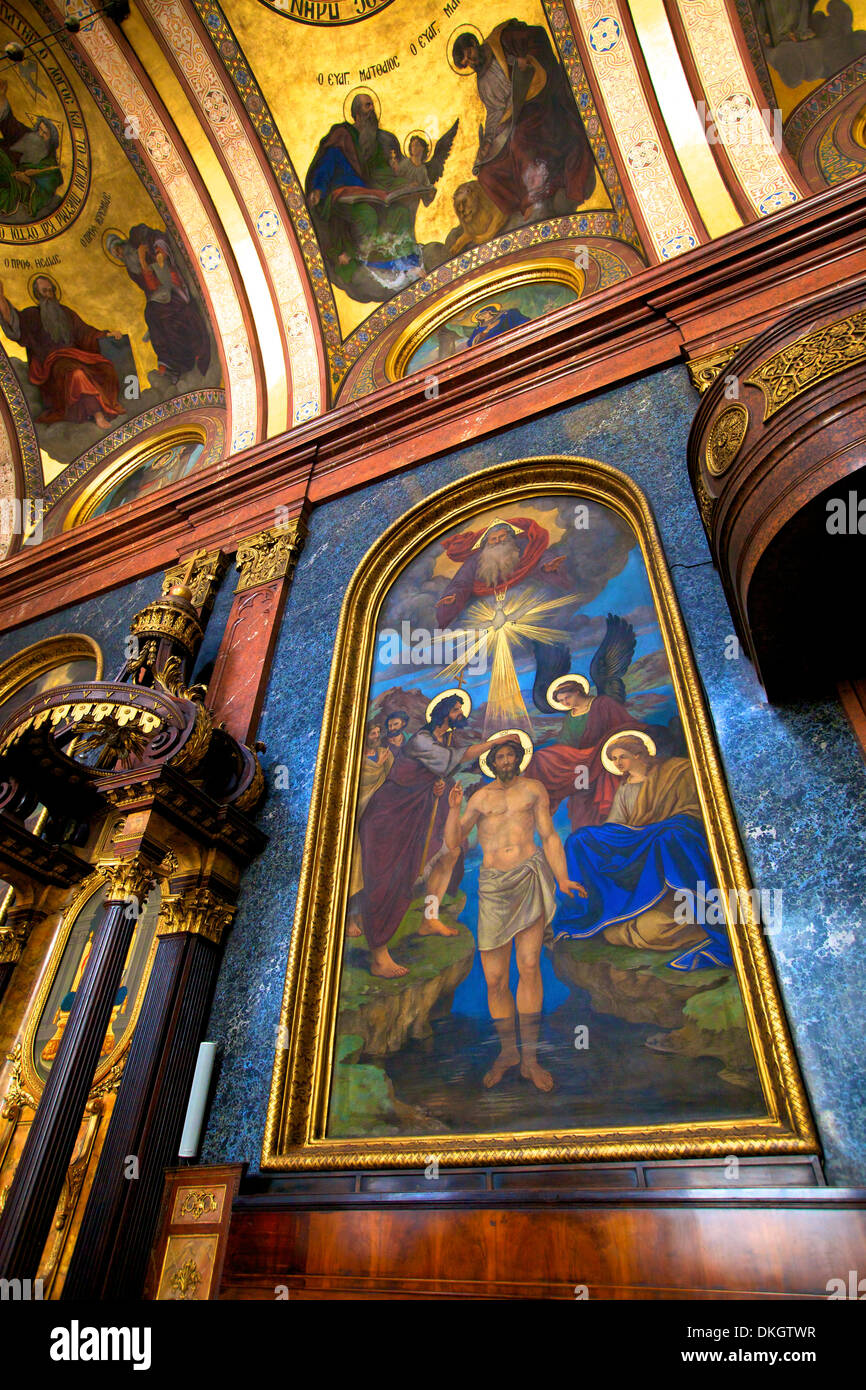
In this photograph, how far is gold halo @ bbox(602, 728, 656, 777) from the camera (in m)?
4.64

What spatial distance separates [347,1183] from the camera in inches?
156

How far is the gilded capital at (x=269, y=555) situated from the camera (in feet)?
22.9

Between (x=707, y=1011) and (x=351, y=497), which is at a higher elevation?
(x=351, y=497)

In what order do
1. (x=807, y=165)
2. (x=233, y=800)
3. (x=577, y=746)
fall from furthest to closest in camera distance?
(x=807, y=165)
(x=233, y=800)
(x=577, y=746)

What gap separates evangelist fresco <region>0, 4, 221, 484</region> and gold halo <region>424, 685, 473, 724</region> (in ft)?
19.6

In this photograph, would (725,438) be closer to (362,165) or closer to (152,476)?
(362,165)

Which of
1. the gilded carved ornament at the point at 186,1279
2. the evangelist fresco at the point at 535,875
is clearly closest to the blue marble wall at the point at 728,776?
the evangelist fresco at the point at 535,875

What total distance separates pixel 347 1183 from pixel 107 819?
3341mm

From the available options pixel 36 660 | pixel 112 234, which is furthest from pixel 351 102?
pixel 36 660

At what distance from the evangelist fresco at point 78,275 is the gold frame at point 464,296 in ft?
7.77
